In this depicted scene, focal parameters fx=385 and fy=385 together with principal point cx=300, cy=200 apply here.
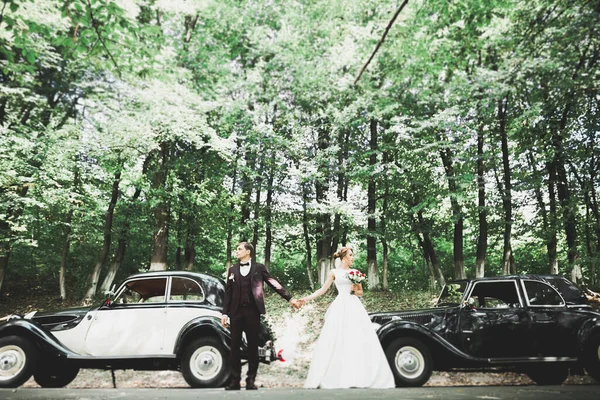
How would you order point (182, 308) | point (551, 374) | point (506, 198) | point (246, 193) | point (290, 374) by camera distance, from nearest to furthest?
point (182, 308) < point (551, 374) < point (290, 374) < point (506, 198) < point (246, 193)

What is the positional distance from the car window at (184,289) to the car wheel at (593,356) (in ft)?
21.7

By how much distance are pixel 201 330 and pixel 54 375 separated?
3025mm

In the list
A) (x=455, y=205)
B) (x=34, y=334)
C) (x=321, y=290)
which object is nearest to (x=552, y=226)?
(x=455, y=205)

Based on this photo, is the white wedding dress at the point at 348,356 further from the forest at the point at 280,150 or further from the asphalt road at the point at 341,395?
the forest at the point at 280,150

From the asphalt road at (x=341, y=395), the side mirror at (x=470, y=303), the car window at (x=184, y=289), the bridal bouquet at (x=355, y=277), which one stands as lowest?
the asphalt road at (x=341, y=395)

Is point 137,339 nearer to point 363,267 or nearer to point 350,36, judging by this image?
point 350,36

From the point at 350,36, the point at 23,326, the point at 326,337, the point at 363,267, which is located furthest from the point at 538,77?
the point at 363,267

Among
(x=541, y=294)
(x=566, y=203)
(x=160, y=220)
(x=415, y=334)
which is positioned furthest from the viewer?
(x=160, y=220)

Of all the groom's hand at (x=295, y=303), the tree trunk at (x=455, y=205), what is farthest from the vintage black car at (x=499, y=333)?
the tree trunk at (x=455, y=205)

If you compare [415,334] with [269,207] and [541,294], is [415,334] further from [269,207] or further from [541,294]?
[269,207]

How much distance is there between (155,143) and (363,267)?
54.1 ft

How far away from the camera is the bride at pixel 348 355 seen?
5.46 m

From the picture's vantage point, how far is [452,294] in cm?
726

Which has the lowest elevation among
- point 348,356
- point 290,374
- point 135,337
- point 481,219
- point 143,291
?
point 290,374
